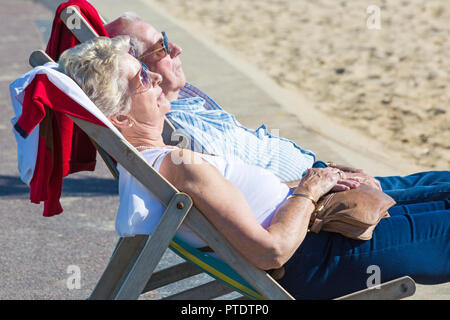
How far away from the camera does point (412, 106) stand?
22.7ft

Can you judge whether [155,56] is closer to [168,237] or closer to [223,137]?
[223,137]

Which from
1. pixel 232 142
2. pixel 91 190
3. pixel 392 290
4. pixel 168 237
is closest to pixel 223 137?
pixel 232 142

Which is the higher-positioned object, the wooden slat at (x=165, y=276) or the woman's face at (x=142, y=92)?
the woman's face at (x=142, y=92)

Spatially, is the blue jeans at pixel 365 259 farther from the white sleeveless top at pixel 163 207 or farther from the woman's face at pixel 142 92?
the woman's face at pixel 142 92

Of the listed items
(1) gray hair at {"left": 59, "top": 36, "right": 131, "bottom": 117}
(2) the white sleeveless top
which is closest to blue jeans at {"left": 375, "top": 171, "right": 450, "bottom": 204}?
(2) the white sleeveless top

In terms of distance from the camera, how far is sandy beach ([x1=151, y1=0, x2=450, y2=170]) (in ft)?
21.4

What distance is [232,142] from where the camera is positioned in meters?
3.32

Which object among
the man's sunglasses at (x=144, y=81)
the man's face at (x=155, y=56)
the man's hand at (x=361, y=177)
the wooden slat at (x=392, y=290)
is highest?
the man's sunglasses at (x=144, y=81)

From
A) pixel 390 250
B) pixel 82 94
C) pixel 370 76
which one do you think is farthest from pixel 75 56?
pixel 370 76

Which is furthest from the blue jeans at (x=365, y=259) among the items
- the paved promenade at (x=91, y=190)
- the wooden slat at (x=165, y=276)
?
the paved promenade at (x=91, y=190)

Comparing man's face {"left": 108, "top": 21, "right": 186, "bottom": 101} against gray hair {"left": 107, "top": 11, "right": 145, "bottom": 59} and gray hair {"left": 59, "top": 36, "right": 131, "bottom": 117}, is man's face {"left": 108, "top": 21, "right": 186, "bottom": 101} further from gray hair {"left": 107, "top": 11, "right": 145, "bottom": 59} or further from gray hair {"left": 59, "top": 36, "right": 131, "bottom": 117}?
gray hair {"left": 59, "top": 36, "right": 131, "bottom": 117}

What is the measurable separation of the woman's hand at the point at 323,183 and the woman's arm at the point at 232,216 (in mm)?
205

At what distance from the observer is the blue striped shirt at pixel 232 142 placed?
3.24 meters

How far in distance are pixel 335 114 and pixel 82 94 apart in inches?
184
